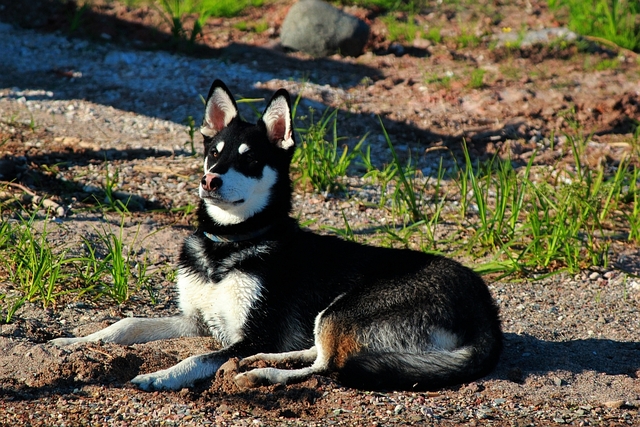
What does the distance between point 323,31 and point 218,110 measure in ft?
18.5

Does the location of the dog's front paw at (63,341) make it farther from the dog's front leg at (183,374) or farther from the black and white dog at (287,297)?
the dog's front leg at (183,374)

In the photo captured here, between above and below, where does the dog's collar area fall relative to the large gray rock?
below

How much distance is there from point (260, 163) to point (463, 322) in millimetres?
1272

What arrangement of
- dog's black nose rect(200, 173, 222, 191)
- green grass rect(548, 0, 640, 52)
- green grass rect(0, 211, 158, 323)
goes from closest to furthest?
dog's black nose rect(200, 173, 222, 191) < green grass rect(0, 211, 158, 323) < green grass rect(548, 0, 640, 52)

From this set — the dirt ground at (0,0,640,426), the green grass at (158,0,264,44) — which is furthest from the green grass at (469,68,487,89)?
the green grass at (158,0,264,44)

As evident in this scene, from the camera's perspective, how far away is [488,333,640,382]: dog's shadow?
3.94m

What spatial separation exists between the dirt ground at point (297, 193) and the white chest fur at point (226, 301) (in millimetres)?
170

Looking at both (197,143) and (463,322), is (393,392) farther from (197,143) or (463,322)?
(197,143)

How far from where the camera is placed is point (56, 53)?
9523 mm

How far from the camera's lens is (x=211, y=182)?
12.1ft

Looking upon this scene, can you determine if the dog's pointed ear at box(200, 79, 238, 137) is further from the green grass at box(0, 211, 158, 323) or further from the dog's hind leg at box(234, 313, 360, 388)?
the dog's hind leg at box(234, 313, 360, 388)

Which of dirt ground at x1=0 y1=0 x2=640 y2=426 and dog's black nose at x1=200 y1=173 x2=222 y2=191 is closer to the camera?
dirt ground at x1=0 y1=0 x2=640 y2=426

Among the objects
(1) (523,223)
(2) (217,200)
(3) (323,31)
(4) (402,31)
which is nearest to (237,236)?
(2) (217,200)

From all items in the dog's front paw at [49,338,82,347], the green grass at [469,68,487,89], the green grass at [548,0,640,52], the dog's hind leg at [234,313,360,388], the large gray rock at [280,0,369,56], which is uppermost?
the green grass at [548,0,640,52]
